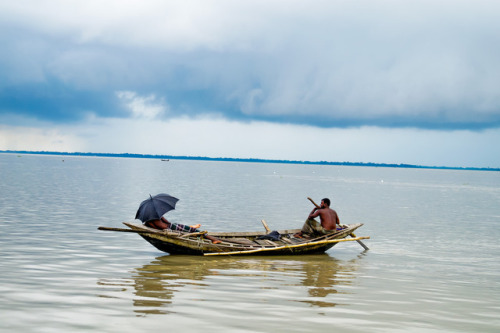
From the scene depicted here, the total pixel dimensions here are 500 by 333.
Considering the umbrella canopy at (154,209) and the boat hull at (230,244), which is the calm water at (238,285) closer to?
the boat hull at (230,244)

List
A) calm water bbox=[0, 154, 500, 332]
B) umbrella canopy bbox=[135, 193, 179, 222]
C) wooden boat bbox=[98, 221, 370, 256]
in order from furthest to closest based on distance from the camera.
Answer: umbrella canopy bbox=[135, 193, 179, 222]
wooden boat bbox=[98, 221, 370, 256]
calm water bbox=[0, 154, 500, 332]

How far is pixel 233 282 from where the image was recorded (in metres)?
14.6

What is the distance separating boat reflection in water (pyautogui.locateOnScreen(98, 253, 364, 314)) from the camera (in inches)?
498

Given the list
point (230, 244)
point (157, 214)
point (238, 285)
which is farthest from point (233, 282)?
point (157, 214)

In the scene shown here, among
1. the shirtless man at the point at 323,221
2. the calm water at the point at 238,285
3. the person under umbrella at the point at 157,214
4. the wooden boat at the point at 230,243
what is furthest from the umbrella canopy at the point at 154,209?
the shirtless man at the point at 323,221

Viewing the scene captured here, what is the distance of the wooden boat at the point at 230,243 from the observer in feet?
58.4

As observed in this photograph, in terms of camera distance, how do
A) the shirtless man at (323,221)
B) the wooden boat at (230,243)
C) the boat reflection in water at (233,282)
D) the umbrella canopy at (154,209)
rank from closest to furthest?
the boat reflection in water at (233,282)
the wooden boat at (230,243)
the umbrella canopy at (154,209)
the shirtless man at (323,221)

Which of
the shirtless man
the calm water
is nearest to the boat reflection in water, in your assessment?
the calm water

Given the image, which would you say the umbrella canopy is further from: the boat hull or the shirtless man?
the shirtless man

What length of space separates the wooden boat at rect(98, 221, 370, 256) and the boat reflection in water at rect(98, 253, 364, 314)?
28 cm

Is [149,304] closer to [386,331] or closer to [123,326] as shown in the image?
[123,326]

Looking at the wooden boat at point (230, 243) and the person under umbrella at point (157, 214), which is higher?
the person under umbrella at point (157, 214)

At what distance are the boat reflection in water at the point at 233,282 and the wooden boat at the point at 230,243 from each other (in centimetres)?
28

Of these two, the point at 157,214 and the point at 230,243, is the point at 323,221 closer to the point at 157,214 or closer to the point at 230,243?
the point at 230,243
